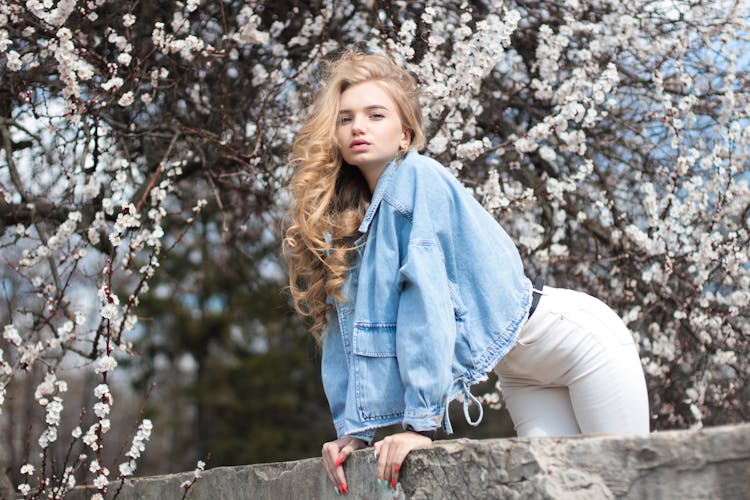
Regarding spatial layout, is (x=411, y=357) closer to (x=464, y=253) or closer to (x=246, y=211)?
(x=464, y=253)

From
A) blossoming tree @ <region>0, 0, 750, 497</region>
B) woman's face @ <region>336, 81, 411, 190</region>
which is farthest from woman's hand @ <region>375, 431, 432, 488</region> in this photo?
blossoming tree @ <region>0, 0, 750, 497</region>

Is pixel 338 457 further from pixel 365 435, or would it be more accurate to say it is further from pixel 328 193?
pixel 328 193

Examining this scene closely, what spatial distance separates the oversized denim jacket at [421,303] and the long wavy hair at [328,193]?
0.10 m

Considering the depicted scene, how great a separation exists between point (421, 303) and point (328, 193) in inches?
21.7

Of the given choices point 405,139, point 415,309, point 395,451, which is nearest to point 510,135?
point 405,139

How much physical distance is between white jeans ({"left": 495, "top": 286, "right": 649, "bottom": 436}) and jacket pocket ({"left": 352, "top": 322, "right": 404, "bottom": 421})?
13.9 inches

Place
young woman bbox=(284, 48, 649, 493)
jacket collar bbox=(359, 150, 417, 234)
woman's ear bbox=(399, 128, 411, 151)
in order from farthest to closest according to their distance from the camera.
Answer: woman's ear bbox=(399, 128, 411, 151), jacket collar bbox=(359, 150, 417, 234), young woman bbox=(284, 48, 649, 493)

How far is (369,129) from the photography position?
2.45 meters

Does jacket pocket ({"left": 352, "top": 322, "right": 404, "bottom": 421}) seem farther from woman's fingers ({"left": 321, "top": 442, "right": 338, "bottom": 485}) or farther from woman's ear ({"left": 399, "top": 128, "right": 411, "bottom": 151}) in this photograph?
woman's ear ({"left": 399, "top": 128, "right": 411, "bottom": 151})

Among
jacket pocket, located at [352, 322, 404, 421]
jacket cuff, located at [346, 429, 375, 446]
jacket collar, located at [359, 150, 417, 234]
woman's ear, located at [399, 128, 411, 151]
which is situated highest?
woman's ear, located at [399, 128, 411, 151]

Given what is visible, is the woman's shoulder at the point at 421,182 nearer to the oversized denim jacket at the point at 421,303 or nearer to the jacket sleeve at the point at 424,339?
the oversized denim jacket at the point at 421,303

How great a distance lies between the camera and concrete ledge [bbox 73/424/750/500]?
147 centimetres

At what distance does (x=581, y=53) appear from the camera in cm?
462

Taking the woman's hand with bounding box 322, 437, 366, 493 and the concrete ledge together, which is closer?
the concrete ledge
